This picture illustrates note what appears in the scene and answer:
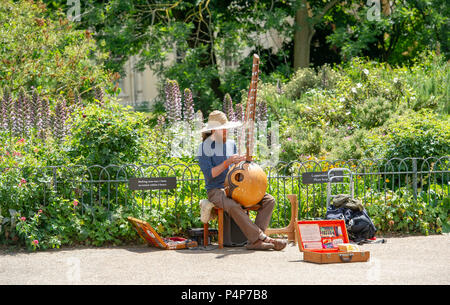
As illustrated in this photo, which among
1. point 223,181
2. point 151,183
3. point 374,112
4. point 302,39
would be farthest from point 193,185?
point 302,39

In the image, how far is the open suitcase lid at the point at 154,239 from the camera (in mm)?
7344

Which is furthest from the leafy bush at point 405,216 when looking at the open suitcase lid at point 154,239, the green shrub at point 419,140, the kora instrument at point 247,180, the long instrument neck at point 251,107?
the open suitcase lid at point 154,239

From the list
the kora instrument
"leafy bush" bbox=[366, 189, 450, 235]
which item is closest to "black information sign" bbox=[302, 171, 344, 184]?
"leafy bush" bbox=[366, 189, 450, 235]

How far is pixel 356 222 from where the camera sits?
7789 mm

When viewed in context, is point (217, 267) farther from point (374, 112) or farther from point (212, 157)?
point (374, 112)

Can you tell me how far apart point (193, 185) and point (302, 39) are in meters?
10.3

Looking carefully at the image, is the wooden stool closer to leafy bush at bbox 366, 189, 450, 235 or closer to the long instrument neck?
the long instrument neck

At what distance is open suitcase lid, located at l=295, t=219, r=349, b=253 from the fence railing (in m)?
1.08

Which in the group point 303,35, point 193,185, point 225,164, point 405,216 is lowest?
point 405,216

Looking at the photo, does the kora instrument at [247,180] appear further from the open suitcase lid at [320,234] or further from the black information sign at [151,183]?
the black information sign at [151,183]

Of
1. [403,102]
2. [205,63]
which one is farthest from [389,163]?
[205,63]

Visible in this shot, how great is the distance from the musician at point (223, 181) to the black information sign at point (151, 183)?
0.57m

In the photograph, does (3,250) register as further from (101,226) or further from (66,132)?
(66,132)

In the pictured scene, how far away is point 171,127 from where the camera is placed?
34.6ft
